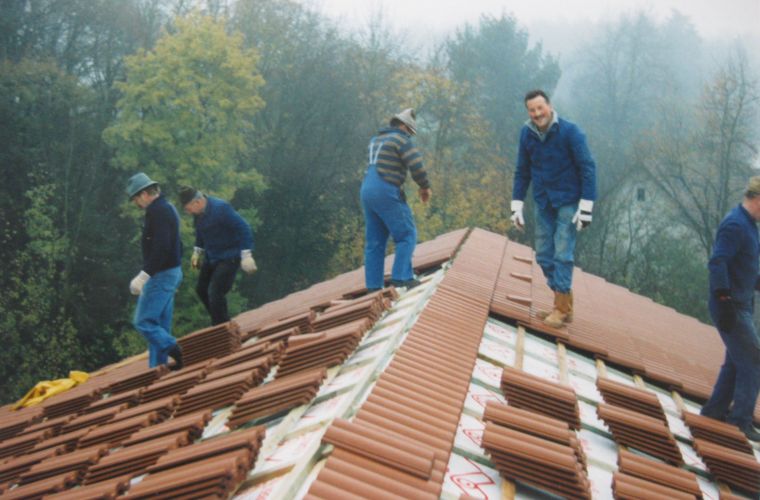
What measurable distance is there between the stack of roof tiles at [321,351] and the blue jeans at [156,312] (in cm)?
223

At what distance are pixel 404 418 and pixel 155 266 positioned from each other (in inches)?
148

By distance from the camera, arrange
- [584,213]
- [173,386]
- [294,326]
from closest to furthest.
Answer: [173,386] < [584,213] < [294,326]

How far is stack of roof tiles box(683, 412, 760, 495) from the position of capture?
358 centimetres

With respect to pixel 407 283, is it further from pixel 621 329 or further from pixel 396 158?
pixel 621 329

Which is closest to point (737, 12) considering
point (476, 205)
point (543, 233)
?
point (476, 205)

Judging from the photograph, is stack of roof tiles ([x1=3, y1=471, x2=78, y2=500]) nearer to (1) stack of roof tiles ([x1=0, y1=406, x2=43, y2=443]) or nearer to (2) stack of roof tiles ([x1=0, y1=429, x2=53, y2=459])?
(2) stack of roof tiles ([x1=0, y1=429, x2=53, y2=459])

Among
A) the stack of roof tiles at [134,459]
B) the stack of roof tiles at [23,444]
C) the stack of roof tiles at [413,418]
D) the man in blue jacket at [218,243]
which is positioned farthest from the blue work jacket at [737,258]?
the stack of roof tiles at [23,444]

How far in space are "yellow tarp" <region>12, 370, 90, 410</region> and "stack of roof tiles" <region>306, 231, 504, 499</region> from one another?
14.8ft

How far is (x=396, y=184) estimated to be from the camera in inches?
220

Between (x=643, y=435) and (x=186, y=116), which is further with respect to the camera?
(x=186, y=116)

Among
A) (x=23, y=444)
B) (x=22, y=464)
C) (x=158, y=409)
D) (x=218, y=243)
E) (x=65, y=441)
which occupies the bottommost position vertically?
(x=23, y=444)

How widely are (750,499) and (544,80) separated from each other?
121 feet

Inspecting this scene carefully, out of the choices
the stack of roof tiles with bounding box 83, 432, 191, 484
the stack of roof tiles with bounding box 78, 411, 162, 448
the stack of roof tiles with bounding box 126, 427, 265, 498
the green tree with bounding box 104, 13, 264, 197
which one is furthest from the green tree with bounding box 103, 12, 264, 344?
the stack of roof tiles with bounding box 126, 427, 265, 498

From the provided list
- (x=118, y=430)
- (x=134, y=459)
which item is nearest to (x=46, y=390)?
(x=118, y=430)
